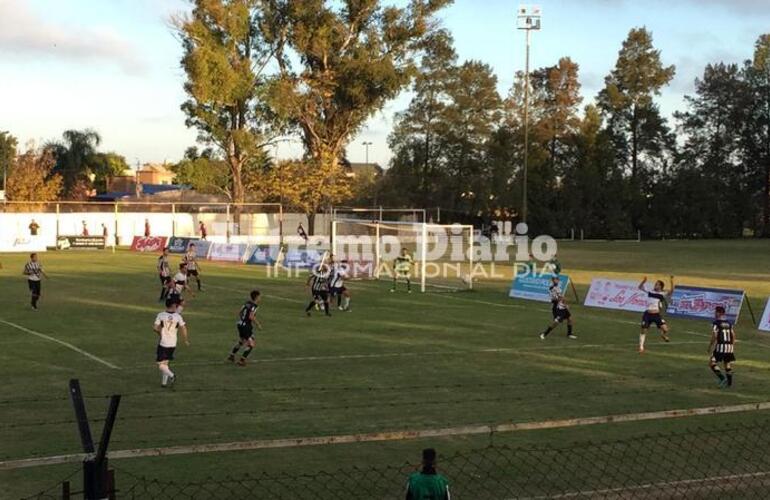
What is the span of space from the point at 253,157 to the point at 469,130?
85.2 ft

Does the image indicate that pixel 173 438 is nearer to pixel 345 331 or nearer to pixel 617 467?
pixel 617 467

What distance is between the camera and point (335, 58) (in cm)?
7619

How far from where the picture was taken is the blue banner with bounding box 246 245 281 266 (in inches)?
1975

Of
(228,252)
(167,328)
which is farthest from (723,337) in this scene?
(228,252)

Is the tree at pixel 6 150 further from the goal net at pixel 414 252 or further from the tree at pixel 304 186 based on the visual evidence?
the goal net at pixel 414 252

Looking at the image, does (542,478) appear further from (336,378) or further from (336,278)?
(336,278)

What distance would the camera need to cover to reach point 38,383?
16.0 m

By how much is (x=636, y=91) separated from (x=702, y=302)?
7526 centimetres

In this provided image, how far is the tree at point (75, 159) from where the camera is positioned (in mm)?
102000

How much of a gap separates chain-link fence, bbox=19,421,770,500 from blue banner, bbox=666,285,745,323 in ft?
49.9

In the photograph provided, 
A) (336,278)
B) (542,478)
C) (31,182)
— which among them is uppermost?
(31,182)

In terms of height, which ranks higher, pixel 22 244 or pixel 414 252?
pixel 22 244

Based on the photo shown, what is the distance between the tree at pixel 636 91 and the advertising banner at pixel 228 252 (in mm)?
58333

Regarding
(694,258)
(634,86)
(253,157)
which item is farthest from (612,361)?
(634,86)
